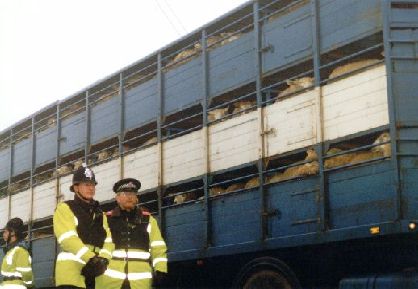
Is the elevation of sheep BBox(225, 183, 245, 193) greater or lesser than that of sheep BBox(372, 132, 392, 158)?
lesser

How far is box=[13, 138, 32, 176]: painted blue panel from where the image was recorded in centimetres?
1325

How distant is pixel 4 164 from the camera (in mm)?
14391

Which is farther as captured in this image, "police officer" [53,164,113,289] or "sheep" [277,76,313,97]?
"sheep" [277,76,313,97]

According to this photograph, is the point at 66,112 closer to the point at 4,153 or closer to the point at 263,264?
the point at 4,153

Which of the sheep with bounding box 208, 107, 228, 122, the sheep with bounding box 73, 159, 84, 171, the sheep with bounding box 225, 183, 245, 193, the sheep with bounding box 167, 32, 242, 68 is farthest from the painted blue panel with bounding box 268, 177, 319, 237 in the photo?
the sheep with bounding box 73, 159, 84, 171

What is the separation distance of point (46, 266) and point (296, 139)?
6.31m

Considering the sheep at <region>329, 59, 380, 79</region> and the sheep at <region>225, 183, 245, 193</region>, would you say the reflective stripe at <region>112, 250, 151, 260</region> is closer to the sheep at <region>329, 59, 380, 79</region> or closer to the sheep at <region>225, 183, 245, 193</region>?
the sheep at <region>225, 183, 245, 193</region>

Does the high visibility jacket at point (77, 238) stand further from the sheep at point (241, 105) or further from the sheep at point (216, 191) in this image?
the sheep at point (241, 105)

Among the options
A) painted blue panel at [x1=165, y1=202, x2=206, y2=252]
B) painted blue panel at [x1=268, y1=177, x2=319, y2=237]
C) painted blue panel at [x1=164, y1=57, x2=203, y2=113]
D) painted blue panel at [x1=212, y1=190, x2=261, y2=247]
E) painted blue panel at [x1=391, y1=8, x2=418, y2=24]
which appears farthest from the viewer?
painted blue panel at [x1=164, y1=57, x2=203, y2=113]

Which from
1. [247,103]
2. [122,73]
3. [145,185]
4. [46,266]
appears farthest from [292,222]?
[46,266]

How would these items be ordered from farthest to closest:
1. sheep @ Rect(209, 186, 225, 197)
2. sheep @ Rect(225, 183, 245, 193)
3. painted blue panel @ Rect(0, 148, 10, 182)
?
painted blue panel @ Rect(0, 148, 10, 182)
sheep @ Rect(209, 186, 225, 197)
sheep @ Rect(225, 183, 245, 193)

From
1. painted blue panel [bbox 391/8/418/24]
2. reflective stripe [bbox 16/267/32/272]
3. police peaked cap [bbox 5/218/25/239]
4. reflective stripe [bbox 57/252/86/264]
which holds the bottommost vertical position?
reflective stripe [bbox 16/267/32/272]

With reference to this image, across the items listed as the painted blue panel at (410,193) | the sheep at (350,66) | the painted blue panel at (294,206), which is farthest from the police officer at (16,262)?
the painted blue panel at (410,193)

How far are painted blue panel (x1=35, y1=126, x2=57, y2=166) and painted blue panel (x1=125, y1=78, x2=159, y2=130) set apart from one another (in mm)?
2638
